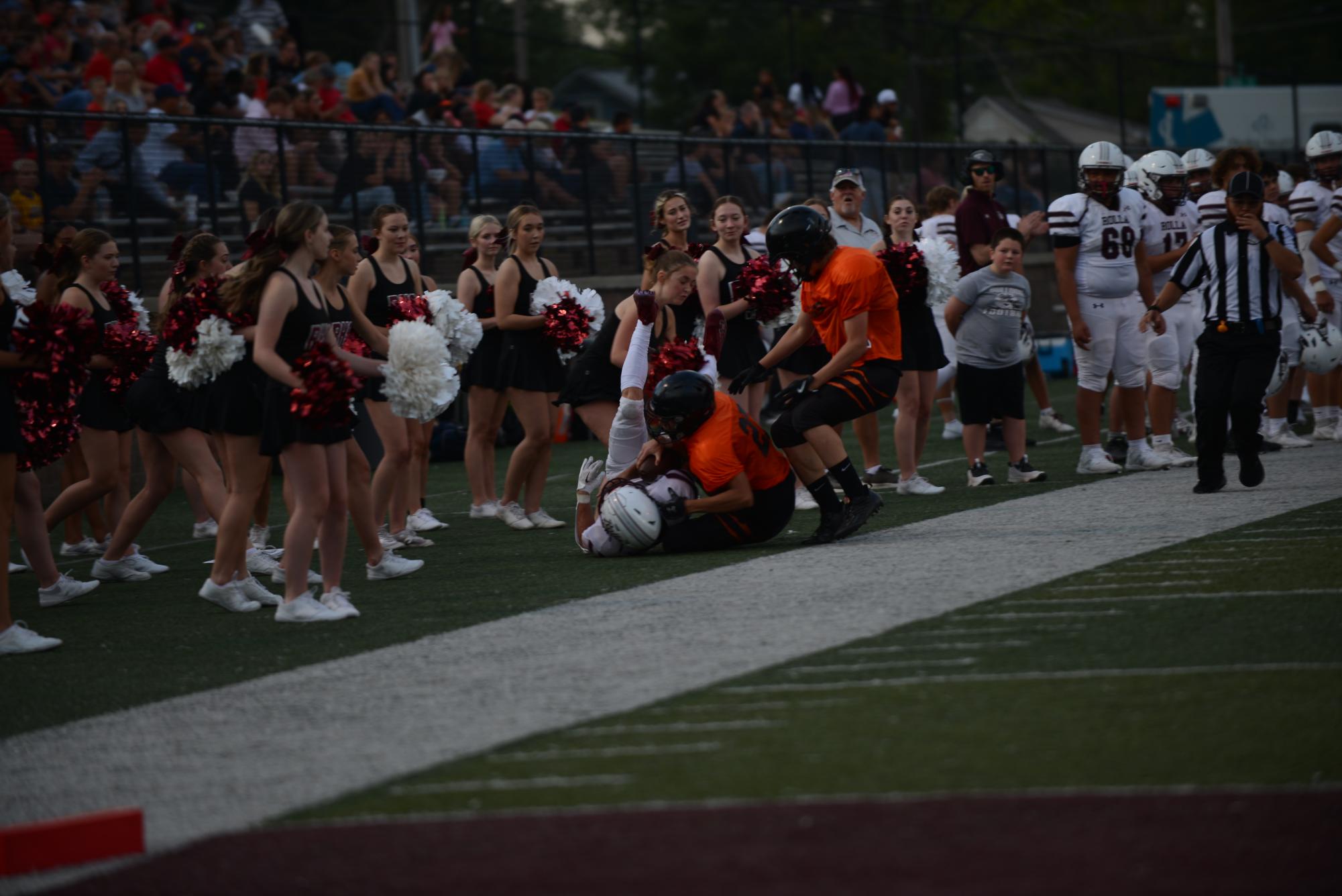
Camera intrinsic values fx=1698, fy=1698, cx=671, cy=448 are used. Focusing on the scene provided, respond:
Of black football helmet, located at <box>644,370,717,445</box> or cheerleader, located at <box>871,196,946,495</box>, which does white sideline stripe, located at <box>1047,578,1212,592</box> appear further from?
cheerleader, located at <box>871,196,946,495</box>

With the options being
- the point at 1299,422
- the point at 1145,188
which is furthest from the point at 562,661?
the point at 1299,422

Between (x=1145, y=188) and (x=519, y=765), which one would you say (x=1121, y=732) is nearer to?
(x=519, y=765)

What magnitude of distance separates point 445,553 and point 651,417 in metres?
1.87

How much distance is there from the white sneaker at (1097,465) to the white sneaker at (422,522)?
14.7 ft

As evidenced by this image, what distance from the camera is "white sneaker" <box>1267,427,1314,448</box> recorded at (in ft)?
42.6

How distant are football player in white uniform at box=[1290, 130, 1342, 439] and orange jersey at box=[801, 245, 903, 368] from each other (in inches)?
203

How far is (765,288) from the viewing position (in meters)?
10.5

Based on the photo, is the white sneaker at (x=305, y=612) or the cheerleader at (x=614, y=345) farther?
the cheerleader at (x=614, y=345)

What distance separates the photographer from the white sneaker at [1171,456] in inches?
470

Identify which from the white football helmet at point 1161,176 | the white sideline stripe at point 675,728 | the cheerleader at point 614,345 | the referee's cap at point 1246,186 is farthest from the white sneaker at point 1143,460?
the white sideline stripe at point 675,728

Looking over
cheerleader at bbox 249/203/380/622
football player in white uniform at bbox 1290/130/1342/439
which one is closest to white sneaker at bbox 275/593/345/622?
cheerleader at bbox 249/203/380/622

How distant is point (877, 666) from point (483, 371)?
5.78 meters

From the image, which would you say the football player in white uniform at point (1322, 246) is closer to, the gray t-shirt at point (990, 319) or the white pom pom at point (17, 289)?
the gray t-shirt at point (990, 319)

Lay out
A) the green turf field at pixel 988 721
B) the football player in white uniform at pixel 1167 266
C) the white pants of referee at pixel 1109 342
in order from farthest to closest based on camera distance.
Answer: the football player in white uniform at pixel 1167 266
the white pants of referee at pixel 1109 342
the green turf field at pixel 988 721
